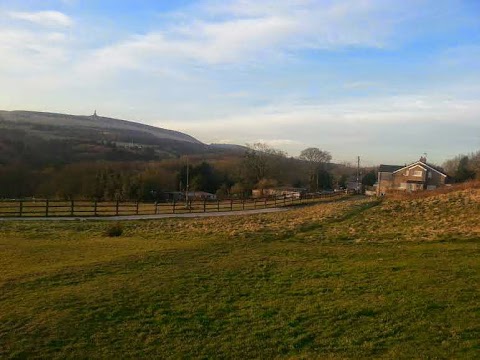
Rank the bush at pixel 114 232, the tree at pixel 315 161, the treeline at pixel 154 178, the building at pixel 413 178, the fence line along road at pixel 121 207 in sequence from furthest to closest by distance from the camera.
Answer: the tree at pixel 315 161, the building at pixel 413 178, the treeline at pixel 154 178, the fence line along road at pixel 121 207, the bush at pixel 114 232

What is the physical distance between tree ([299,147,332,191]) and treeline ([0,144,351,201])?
0.64 feet

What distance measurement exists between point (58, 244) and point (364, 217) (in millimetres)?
14838

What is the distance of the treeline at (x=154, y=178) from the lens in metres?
60.1

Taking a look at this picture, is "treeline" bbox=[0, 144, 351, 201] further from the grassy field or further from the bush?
the grassy field

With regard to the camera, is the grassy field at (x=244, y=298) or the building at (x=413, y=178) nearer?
the grassy field at (x=244, y=298)

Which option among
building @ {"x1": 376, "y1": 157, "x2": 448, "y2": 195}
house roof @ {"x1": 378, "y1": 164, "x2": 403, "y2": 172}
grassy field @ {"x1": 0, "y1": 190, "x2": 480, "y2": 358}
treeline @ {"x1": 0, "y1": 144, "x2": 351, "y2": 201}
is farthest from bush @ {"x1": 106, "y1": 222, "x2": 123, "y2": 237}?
house roof @ {"x1": 378, "y1": 164, "x2": 403, "y2": 172}

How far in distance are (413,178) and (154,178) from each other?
133 feet

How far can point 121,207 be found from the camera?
44125 mm

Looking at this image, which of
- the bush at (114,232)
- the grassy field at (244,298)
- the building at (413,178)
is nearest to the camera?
the grassy field at (244,298)

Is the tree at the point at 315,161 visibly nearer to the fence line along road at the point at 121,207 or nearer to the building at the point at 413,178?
the building at the point at 413,178

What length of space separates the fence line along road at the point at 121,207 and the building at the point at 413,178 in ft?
55.7

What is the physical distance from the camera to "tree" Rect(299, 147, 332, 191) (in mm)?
88669

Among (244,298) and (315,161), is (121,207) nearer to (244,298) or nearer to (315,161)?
(244,298)

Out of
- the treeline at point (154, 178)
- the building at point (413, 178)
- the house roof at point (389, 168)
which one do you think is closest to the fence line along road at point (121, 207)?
the treeline at point (154, 178)
